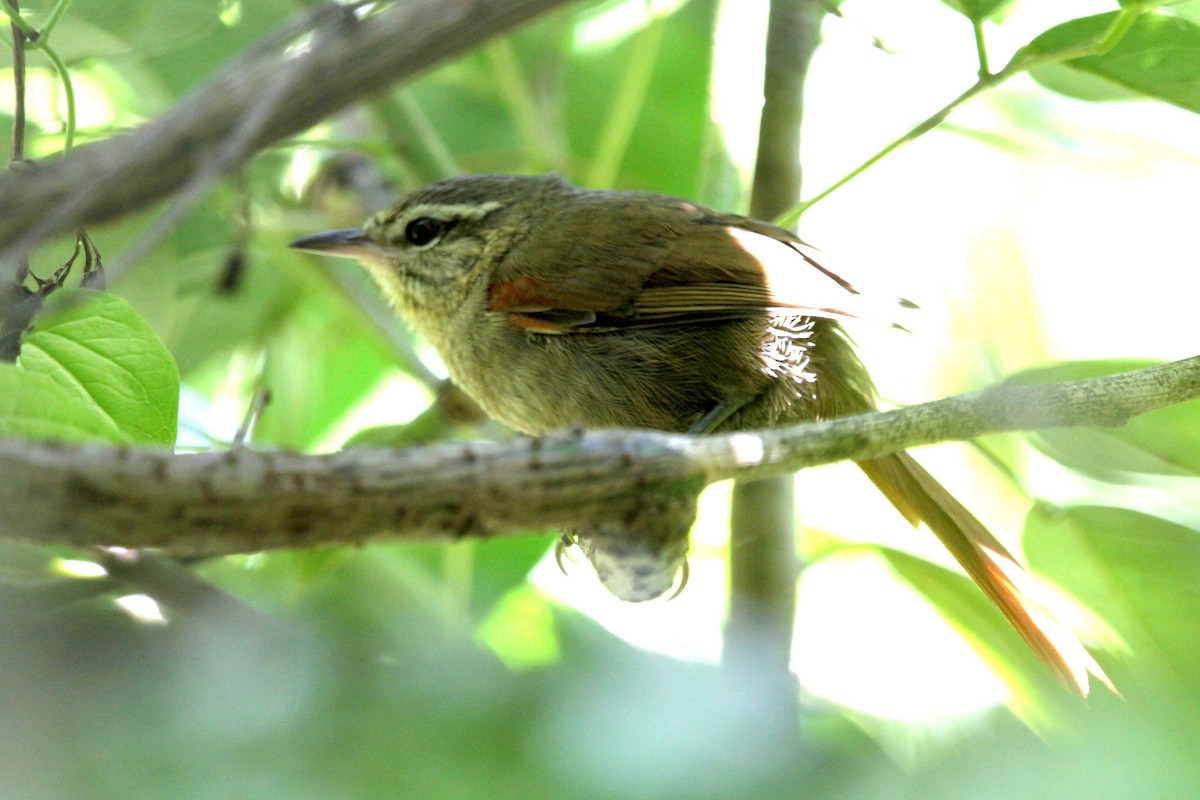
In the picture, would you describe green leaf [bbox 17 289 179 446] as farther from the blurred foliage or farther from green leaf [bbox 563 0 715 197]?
green leaf [bbox 563 0 715 197]

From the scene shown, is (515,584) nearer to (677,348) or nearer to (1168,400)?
(677,348)

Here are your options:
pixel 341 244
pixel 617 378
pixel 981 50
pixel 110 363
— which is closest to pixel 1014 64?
pixel 981 50

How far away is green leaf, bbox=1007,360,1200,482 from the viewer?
2.20 m

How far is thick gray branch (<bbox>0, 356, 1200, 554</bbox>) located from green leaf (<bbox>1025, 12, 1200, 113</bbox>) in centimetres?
113

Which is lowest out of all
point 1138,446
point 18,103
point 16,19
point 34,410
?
point 34,410

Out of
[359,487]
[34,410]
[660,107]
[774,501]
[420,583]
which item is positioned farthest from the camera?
[660,107]

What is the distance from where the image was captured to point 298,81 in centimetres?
237

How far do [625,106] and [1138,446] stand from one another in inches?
74.5

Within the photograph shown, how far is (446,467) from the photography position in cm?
129

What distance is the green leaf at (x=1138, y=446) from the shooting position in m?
2.20

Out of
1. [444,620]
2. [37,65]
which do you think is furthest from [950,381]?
[37,65]

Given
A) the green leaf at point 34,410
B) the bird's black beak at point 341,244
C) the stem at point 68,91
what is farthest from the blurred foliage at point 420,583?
the stem at point 68,91

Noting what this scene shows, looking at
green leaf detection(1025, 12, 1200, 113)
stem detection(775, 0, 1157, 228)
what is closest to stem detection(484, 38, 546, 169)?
stem detection(775, 0, 1157, 228)

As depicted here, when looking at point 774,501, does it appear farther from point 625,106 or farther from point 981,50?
point 625,106
